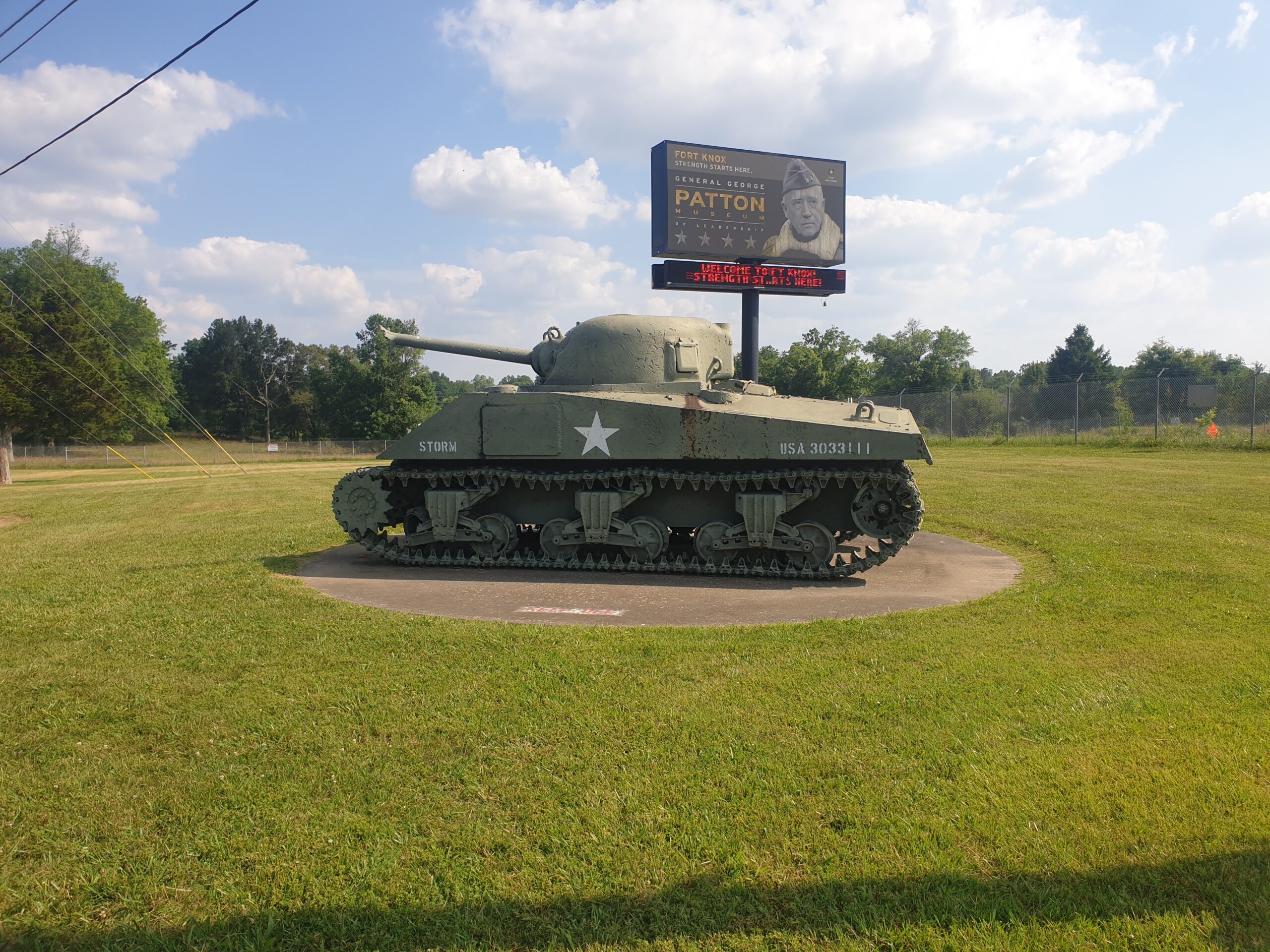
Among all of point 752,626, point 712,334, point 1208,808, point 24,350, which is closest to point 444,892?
point 1208,808

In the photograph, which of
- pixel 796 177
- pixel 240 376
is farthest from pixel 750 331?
pixel 240 376

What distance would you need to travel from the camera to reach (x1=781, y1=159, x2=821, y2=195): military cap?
2212cm

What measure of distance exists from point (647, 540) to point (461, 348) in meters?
5.50

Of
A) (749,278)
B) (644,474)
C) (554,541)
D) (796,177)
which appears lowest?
(554,541)

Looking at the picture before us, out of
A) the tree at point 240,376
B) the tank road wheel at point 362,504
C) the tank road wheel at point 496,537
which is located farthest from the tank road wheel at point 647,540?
the tree at point 240,376

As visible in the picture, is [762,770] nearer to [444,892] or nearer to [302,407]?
[444,892]

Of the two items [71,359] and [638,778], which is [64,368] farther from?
[638,778]

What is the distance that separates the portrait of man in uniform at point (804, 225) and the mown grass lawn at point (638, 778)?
52.1 feet

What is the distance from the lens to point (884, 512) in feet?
33.8

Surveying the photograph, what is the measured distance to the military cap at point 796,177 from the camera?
2212 cm

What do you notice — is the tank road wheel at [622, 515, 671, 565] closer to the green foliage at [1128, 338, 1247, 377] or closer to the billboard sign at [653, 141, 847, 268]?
the billboard sign at [653, 141, 847, 268]

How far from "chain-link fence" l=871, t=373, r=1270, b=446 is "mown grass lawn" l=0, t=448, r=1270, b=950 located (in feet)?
82.4

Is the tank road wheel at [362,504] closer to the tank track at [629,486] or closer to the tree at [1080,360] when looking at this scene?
the tank track at [629,486]

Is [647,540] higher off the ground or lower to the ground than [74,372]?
lower
